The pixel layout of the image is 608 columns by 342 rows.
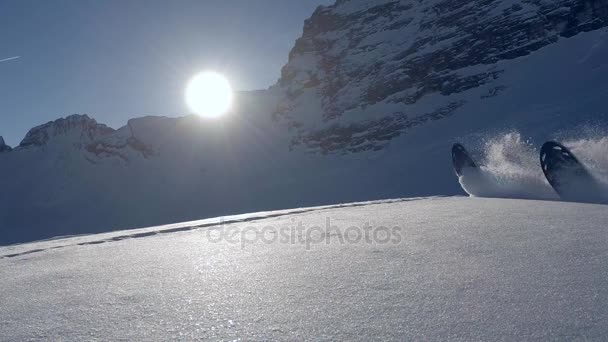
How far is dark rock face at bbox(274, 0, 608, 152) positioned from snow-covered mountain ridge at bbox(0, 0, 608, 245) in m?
0.25

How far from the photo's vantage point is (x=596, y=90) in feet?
127

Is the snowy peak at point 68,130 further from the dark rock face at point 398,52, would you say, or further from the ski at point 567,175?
the ski at point 567,175

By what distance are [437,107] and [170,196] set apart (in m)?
37.5

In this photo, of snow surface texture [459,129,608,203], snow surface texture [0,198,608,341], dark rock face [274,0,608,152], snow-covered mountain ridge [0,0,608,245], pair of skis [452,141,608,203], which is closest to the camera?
snow surface texture [0,198,608,341]

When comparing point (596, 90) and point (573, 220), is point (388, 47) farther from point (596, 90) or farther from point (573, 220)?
point (573, 220)

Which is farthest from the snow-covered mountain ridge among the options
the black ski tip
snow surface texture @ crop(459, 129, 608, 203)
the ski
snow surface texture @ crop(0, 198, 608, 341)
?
snow surface texture @ crop(0, 198, 608, 341)

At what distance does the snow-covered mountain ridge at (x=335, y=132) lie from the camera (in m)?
40.1

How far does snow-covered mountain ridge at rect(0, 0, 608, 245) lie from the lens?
40.1 meters

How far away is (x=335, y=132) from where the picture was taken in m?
60.2

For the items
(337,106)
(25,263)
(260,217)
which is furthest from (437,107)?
(25,263)

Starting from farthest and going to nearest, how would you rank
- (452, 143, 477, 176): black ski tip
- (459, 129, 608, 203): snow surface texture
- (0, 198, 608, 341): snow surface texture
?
(452, 143, 477, 176): black ski tip < (459, 129, 608, 203): snow surface texture < (0, 198, 608, 341): snow surface texture

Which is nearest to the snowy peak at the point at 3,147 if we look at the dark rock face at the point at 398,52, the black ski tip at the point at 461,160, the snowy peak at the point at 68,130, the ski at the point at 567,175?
the snowy peak at the point at 68,130

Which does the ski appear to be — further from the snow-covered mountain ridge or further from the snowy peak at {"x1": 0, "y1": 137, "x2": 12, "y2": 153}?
the snowy peak at {"x1": 0, "y1": 137, "x2": 12, "y2": 153}

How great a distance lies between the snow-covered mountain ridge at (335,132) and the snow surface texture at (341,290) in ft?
86.2
